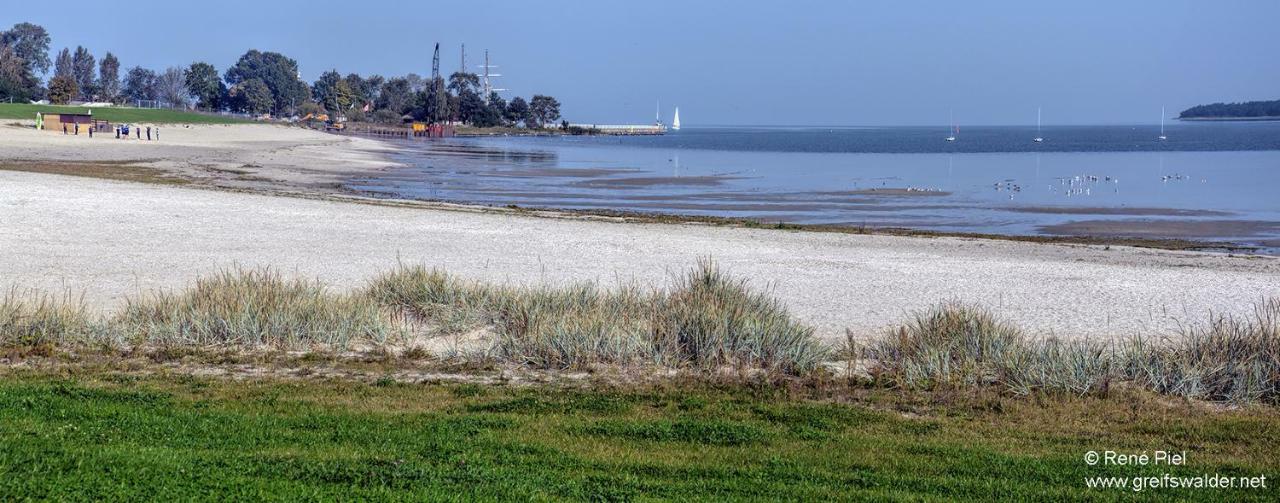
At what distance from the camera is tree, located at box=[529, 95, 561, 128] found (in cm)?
16662

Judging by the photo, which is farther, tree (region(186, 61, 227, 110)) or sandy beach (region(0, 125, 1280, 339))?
tree (region(186, 61, 227, 110))

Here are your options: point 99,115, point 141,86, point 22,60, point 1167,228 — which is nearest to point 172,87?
point 141,86

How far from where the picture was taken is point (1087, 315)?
12.8m

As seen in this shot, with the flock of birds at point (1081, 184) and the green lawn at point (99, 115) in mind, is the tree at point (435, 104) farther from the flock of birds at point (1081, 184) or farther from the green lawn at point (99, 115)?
the flock of birds at point (1081, 184)

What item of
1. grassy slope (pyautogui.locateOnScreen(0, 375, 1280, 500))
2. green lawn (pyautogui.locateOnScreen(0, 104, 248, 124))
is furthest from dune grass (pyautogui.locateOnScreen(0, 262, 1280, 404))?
green lawn (pyautogui.locateOnScreen(0, 104, 248, 124))

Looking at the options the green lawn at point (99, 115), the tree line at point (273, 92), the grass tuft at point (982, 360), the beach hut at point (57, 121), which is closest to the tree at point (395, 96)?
the tree line at point (273, 92)

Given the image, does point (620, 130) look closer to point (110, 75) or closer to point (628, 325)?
point (110, 75)

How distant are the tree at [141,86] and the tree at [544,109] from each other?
54115 mm

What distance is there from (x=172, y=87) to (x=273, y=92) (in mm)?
14201

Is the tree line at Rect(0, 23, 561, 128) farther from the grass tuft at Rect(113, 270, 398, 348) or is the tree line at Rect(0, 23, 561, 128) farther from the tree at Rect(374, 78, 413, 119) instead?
the grass tuft at Rect(113, 270, 398, 348)

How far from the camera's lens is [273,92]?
172250mm

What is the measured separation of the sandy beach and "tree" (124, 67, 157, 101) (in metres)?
155

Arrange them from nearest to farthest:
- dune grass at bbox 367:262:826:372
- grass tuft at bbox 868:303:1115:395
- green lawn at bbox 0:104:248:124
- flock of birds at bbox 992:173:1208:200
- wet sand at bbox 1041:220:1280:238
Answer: grass tuft at bbox 868:303:1115:395
dune grass at bbox 367:262:826:372
wet sand at bbox 1041:220:1280:238
flock of birds at bbox 992:173:1208:200
green lawn at bbox 0:104:248:124

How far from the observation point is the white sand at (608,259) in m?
13.2
